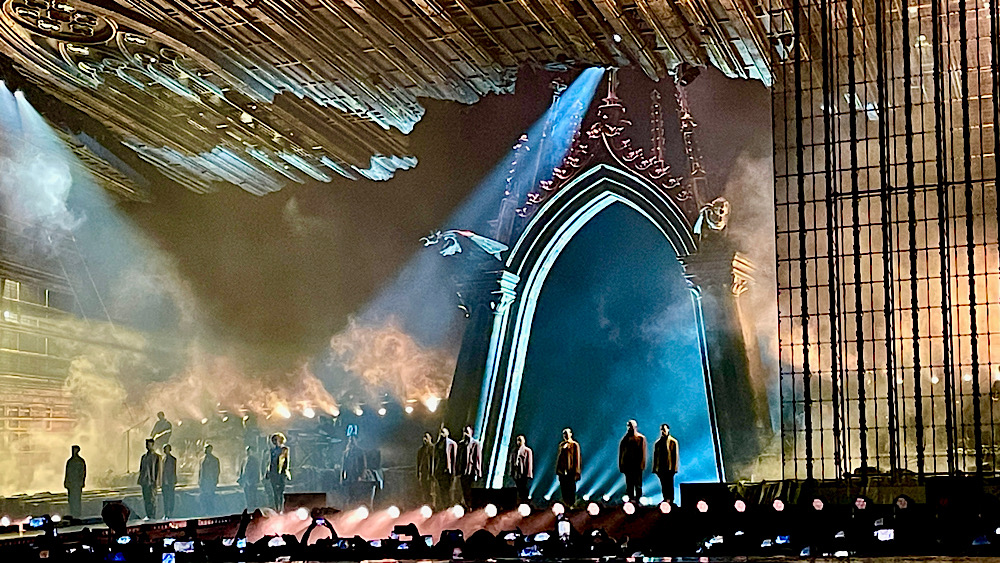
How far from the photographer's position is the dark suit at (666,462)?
1283 centimetres

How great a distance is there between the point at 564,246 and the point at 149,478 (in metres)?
6.45

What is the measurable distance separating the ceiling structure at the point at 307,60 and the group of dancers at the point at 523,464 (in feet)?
13.2

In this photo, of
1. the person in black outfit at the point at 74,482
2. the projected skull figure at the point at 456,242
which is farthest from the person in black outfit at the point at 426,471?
the person in black outfit at the point at 74,482

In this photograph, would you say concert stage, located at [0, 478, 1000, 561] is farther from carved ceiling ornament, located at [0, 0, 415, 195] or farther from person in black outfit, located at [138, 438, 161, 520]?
carved ceiling ornament, located at [0, 0, 415, 195]

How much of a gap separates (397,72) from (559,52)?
2.20 meters

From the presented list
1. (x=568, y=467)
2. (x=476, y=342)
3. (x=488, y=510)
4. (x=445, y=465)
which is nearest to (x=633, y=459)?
(x=568, y=467)

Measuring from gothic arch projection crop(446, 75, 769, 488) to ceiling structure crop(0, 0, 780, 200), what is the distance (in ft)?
3.14

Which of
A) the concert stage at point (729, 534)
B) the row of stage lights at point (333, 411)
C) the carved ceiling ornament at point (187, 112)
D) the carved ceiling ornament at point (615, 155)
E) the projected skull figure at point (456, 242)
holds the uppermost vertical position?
the carved ceiling ornament at point (187, 112)

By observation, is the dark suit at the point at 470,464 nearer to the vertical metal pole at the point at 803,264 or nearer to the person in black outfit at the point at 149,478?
the person in black outfit at the point at 149,478

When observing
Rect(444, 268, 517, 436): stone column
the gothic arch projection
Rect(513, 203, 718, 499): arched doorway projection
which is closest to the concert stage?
Rect(513, 203, 718, 499): arched doorway projection

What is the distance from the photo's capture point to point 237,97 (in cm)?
1633

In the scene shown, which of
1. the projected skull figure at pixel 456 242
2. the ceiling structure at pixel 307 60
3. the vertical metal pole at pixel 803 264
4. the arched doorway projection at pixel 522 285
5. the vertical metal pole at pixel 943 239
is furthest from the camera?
the projected skull figure at pixel 456 242

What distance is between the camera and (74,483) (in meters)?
15.9

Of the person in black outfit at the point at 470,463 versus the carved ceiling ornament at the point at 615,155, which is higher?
the carved ceiling ornament at the point at 615,155
